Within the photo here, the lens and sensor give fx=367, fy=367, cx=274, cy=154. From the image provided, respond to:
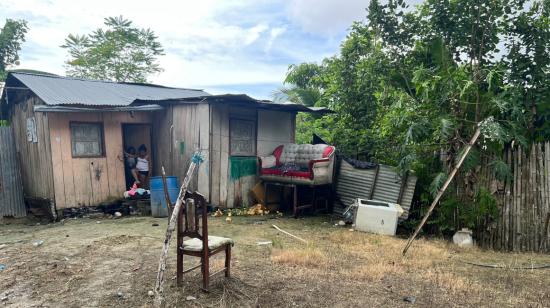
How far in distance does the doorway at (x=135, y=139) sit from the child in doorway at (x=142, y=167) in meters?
0.23

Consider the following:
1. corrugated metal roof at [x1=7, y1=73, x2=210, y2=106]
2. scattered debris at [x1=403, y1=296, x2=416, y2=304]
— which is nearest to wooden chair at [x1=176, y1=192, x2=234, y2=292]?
scattered debris at [x1=403, y1=296, x2=416, y2=304]

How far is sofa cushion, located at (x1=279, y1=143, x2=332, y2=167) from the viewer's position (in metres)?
8.80

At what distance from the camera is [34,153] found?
28.1 feet

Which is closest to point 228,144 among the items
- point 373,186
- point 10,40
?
point 373,186

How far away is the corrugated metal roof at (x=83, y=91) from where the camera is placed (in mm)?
7902

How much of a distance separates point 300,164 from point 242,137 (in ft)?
5.23

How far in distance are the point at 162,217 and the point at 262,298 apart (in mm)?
5094

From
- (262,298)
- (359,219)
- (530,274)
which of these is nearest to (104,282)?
(262,298)

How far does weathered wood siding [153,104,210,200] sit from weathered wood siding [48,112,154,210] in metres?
0.75

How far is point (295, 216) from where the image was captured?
8523mm

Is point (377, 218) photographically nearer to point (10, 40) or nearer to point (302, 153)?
point (302, 153)

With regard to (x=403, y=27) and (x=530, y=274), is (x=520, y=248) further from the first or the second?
(x=403, y=27)

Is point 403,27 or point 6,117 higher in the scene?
point 403,27

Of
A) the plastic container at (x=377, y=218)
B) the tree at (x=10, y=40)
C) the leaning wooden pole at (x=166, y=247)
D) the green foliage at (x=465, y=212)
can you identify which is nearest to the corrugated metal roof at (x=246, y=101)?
the plastic container at (x=377, y=218)
